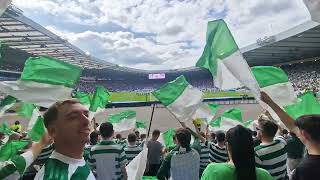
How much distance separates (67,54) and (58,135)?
171ft

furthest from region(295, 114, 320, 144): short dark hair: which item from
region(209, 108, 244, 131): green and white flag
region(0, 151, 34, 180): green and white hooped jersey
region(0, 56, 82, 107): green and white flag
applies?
region(209, 108, 244, 131): green and white flag

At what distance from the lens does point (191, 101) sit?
6.64m

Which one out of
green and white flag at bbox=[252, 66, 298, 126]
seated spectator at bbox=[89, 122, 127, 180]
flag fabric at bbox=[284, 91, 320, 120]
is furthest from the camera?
flag fabric at bbox=[284, 91, 320, 120]

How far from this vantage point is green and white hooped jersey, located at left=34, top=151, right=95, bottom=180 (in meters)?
1.90

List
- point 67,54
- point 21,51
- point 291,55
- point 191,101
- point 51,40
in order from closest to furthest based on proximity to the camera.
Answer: point 191,101
point 51,40
point 21,51
point 67,54
point 291,55

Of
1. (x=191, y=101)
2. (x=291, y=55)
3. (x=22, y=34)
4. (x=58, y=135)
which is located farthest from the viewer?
(x=291, y=55)

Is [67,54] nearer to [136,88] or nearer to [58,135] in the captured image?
[136,88]

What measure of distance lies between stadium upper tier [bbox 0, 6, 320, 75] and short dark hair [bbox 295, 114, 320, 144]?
26.0 metres

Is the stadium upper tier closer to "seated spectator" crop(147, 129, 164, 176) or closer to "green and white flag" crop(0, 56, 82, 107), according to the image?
"seated spectator" crop(147, 129, 164, 176)

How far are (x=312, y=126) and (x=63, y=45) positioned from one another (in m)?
43.5

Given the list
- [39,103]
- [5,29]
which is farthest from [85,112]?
[5,29]

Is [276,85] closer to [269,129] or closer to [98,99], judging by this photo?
[269,129]

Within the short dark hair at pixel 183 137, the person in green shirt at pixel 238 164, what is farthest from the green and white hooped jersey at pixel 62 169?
the short dark hair at pixel 183 137

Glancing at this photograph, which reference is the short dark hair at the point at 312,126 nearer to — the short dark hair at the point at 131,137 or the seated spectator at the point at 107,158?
the seated spectator at the point at 107,158
